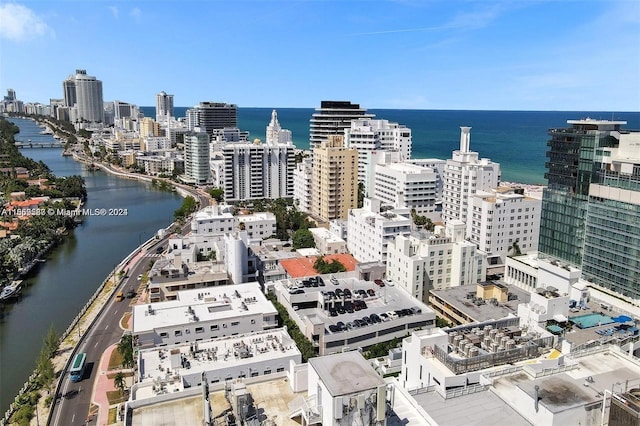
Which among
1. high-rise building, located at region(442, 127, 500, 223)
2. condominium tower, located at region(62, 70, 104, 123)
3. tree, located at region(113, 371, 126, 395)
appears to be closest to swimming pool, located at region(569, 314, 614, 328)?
high-rise building, located at region(442, 127, 500, 223)

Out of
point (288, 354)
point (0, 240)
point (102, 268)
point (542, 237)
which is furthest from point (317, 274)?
point (0, 240)

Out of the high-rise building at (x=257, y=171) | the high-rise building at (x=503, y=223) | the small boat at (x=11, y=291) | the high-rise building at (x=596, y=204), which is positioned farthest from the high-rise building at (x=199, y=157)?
the high-rise building at (x=596, y=204)

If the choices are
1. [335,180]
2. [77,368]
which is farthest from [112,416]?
[335,180]

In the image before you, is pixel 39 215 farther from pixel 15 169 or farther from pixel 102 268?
pixel 15 169

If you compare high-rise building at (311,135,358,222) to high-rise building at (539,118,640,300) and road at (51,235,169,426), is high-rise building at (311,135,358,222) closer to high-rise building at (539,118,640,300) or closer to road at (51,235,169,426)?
road at (51,235,169,426)

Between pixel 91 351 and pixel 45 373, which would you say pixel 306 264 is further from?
pixel 45 373
